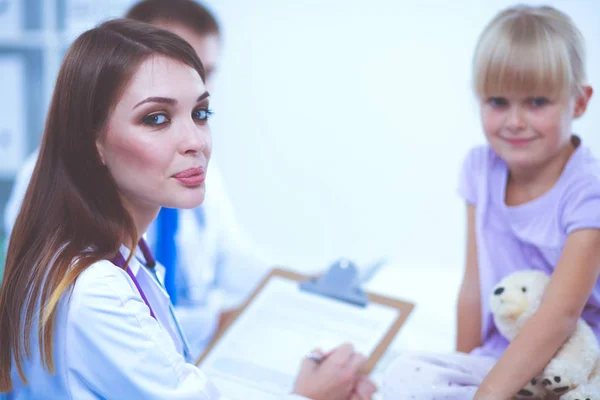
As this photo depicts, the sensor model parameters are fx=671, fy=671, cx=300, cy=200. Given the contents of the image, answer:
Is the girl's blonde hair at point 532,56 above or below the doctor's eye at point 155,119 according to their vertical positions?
above

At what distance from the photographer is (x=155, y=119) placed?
3.30 feet

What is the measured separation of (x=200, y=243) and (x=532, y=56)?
1052 millimetres

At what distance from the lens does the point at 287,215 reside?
82.4 inches

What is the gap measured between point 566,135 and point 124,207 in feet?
2.44

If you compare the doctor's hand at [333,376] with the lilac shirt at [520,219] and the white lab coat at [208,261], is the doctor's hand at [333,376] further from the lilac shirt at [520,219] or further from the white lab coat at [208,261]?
the white lab coat at [208,261]

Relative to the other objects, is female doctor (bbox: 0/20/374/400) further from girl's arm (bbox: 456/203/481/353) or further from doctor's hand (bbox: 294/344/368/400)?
girl's arm (bbox: 456/203/481/353)

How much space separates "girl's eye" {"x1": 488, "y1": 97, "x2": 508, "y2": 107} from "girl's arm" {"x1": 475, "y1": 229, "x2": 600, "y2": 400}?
0.82 ft

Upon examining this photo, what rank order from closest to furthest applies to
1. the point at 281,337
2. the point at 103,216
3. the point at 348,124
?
the point at 103,216 < the point at 281,337 < the point at 348,124

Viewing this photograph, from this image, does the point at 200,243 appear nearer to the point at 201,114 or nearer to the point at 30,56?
the point at 201,114

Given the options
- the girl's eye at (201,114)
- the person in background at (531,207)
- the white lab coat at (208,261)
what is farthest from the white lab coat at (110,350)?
the white lab coat at (208,261)

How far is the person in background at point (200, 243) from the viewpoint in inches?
64.2

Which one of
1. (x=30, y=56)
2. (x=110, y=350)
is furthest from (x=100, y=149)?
(x=30, y=56)

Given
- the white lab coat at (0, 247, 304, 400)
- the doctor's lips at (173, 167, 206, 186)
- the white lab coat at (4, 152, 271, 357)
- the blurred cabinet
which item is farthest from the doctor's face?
→ the blurred cabinet

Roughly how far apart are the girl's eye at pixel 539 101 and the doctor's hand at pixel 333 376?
0.56 metres
